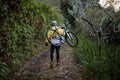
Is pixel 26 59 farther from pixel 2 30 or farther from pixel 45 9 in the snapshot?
pixel 45 9

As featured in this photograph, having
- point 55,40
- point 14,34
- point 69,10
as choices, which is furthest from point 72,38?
point 69,10

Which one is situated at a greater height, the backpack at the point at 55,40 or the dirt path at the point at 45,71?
the backpack at the point at 55,40

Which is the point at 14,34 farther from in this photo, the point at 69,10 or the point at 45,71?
the point at 69,10

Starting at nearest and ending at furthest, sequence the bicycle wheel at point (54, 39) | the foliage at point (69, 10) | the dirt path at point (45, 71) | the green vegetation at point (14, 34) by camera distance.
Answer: the dirt path at point (45, 71) < the green vegetation at point (14, 34) < the bicycle wheel at point (54, 39) < the foliage at point (69, 10)

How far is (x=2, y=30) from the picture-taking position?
26.7 feet

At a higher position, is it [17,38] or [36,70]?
[17,38]

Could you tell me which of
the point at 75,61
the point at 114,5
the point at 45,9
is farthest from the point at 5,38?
the point at 45,9

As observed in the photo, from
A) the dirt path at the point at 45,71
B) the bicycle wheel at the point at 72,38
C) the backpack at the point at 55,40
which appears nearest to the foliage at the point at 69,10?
the bicycle wheel at the point at 72,38

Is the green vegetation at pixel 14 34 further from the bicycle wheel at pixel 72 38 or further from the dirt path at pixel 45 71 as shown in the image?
the bicycle wheel at pixel 72 38

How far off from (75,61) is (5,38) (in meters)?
3.47

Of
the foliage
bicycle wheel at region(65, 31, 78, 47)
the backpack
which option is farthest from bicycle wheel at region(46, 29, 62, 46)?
the foliage

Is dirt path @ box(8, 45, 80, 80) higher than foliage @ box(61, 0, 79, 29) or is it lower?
lower

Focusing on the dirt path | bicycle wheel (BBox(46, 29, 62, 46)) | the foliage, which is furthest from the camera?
the foliage

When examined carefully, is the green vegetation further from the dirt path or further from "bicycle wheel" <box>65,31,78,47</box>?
"bicycle wheel" <box>65,31,78,47</box>
